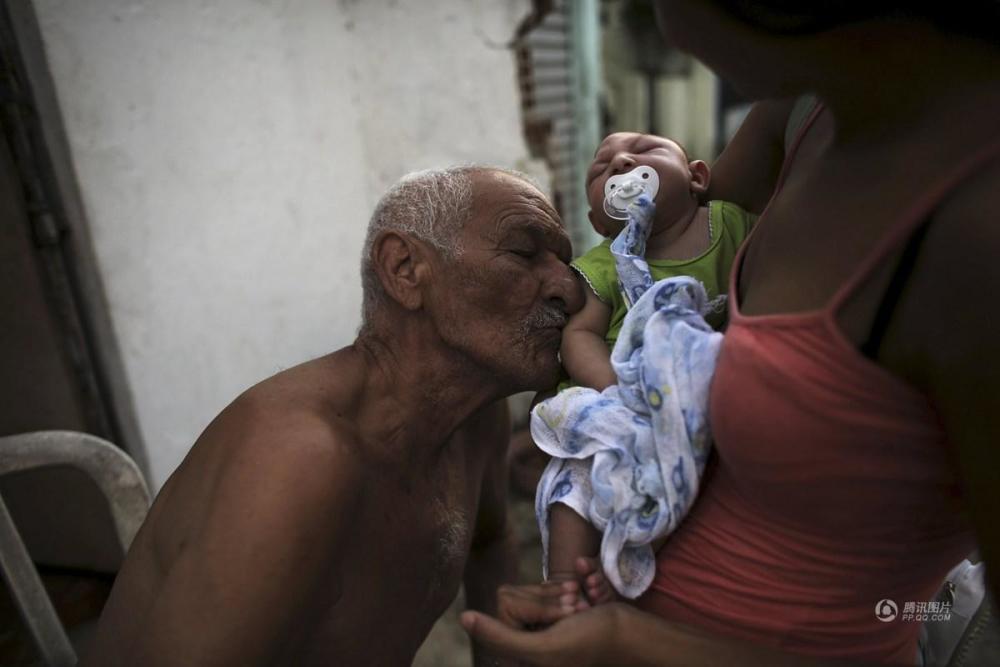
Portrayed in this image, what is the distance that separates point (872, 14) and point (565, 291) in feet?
2.84

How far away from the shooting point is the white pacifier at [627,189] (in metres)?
1.46

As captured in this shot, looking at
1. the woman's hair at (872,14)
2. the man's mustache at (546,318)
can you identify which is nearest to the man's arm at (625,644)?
the man's mustache at (546,318)

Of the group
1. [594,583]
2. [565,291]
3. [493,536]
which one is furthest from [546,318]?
[493,536]

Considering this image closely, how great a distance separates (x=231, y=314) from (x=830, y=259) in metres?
2.73

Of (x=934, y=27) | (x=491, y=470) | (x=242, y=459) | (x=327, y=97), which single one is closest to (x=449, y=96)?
(x=327, y=97)

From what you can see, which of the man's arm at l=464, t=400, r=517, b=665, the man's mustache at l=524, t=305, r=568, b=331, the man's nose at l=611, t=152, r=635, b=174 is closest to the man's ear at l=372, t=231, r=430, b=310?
the man's mustache at l=524, t=305, r=568, b=331

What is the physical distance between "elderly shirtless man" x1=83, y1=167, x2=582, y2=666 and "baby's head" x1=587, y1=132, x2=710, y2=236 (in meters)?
0.18

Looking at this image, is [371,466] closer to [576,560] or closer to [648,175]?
[576,560]

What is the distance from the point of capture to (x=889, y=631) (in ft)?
3.77

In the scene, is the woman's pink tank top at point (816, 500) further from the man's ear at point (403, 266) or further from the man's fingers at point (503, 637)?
the man's ear at point (403, 266)

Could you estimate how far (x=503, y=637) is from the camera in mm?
1111

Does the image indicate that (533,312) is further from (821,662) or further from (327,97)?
(327,97)

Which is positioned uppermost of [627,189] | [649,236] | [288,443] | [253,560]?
[627,189]

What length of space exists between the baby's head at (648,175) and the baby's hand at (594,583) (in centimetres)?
74
